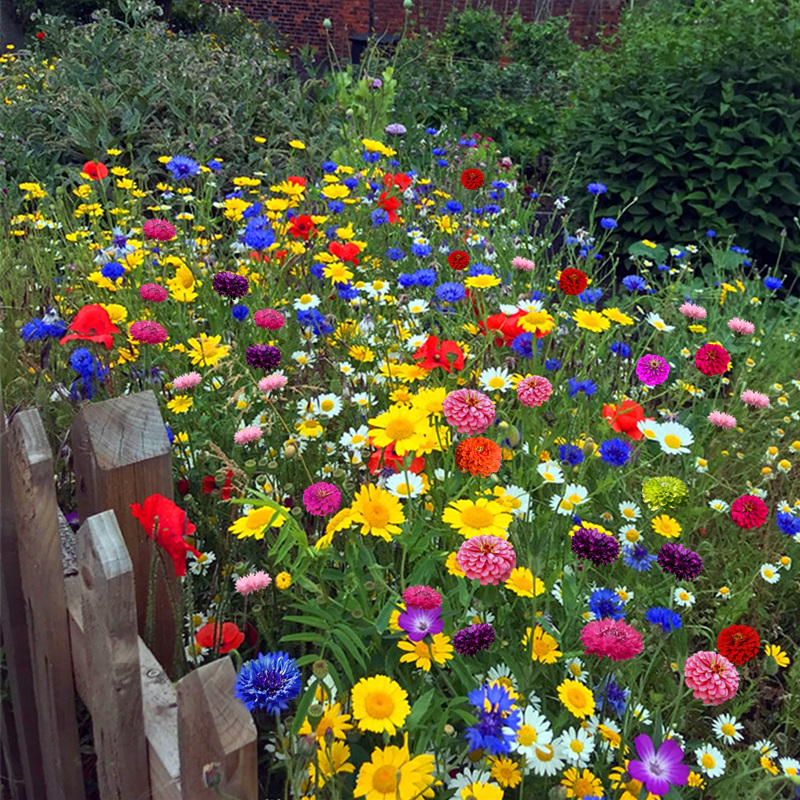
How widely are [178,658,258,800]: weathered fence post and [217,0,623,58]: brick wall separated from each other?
1462 cm

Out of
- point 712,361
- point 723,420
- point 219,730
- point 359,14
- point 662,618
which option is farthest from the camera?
point 359,14

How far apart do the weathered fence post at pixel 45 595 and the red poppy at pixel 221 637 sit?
0.59ft

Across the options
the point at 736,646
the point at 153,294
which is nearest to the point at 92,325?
the point at 153,294

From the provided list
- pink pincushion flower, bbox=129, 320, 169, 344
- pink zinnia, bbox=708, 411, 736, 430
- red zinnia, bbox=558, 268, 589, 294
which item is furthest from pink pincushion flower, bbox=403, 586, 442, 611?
pink zinnia, bbox=708, 411, 736, 430

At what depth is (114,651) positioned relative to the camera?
87 cm

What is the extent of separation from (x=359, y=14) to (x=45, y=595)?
15365 mm

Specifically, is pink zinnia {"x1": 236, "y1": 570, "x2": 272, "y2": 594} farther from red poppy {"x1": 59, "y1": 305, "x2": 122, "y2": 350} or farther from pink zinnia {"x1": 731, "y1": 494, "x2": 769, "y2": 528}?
pink zinnia {"x1": 731, "y1": 494, "x2": 769, "y2": 528}

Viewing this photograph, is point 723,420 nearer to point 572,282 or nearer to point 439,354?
point 572,282

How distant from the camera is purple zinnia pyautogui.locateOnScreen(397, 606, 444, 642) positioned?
37.4 inches

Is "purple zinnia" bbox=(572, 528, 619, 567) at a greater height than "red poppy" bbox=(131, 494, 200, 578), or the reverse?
"red poppy" bbox=(131, 494, 200, 578)

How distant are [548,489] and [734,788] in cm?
65

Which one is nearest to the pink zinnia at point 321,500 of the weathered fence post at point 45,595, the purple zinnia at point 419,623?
the purple zinnia at point 419,623

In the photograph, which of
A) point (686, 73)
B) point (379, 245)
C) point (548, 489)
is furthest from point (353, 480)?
point (686, 73)

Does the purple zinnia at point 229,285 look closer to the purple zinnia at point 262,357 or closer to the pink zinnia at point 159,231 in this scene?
the purple zinnia at point 262,357
